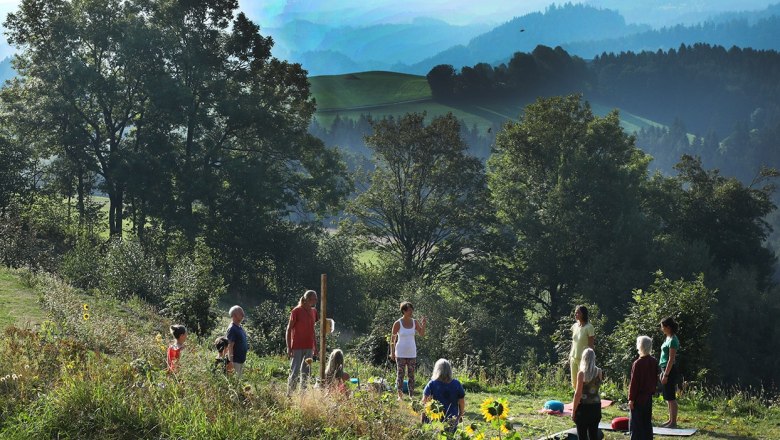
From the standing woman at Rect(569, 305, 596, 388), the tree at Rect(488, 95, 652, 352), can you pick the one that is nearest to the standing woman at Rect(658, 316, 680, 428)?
the standing woman at Rect(569, 305, 596, 388)

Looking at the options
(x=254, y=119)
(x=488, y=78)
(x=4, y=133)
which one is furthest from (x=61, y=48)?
(x=488, y=78)

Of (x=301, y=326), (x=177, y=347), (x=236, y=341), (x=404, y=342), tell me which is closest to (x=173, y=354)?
(x=177, y=347)

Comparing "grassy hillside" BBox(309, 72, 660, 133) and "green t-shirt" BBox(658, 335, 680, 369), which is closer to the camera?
"green t-shirt" BBox(658, 335, 680, 369)

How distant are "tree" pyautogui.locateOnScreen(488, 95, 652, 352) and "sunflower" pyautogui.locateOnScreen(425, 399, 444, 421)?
34.6m

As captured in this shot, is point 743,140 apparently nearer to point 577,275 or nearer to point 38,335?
point 577,275

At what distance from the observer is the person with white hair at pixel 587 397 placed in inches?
386

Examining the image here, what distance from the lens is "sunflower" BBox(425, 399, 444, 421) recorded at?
340 inches

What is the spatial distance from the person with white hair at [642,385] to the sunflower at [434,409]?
260 centimetres

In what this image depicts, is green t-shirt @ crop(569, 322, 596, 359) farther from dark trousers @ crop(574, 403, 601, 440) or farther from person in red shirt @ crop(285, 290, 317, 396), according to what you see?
person in red shirt @ crop(285, 290, 317, 396)

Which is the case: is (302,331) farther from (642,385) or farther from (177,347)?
(642,385)

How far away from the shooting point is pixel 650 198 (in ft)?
171

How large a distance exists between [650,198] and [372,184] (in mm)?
18127

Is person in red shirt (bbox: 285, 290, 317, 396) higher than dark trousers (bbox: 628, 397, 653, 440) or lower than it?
higher

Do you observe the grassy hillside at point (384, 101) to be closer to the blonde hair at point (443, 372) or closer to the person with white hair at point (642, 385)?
the person with white hair at point (642, 385)
